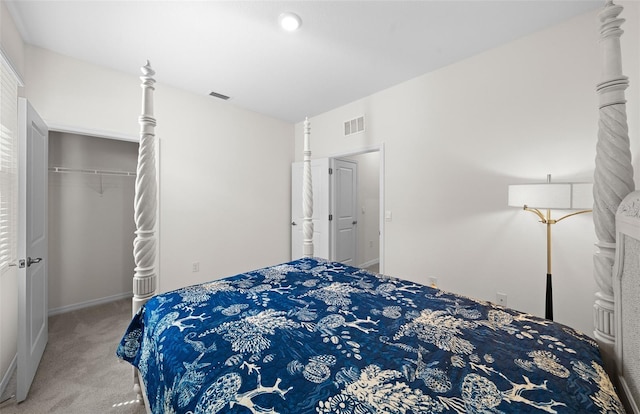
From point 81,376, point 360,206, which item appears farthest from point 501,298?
point 81,376

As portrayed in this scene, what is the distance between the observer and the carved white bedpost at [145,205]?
1.65m

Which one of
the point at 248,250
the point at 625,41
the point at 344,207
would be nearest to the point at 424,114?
the point at 625,41

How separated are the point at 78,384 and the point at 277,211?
305 cm

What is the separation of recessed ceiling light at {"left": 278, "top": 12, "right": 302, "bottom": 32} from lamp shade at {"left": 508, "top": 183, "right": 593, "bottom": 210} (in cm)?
217

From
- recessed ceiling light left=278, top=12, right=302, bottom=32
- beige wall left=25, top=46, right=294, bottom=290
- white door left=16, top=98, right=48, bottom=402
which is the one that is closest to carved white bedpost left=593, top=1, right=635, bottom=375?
recessed ceiling light left=278, top=12, right=302, bottom=32

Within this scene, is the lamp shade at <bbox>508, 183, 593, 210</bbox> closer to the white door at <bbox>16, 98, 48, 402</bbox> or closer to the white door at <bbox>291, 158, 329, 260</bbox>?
the white door at <bbox>291, 158, 329, 260</bbox>

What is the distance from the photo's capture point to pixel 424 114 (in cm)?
305

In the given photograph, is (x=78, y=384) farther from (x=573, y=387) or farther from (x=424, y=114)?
(x=424, y=114)

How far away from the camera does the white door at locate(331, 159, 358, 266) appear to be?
428 centimetres

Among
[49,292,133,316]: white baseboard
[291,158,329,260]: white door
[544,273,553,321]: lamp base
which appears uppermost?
[291,158,329,260]: white door

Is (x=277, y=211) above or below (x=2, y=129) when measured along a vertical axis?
below

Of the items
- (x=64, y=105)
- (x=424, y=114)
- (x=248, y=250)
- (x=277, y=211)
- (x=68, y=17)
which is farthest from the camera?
(x=277, y=211)

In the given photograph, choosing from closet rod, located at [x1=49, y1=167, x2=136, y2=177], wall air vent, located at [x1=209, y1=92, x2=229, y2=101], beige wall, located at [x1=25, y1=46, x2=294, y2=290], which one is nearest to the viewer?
beige wall, located at [x1=25, y1=46, x2=294, y2=290]

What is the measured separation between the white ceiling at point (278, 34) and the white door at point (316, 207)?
146 cm
